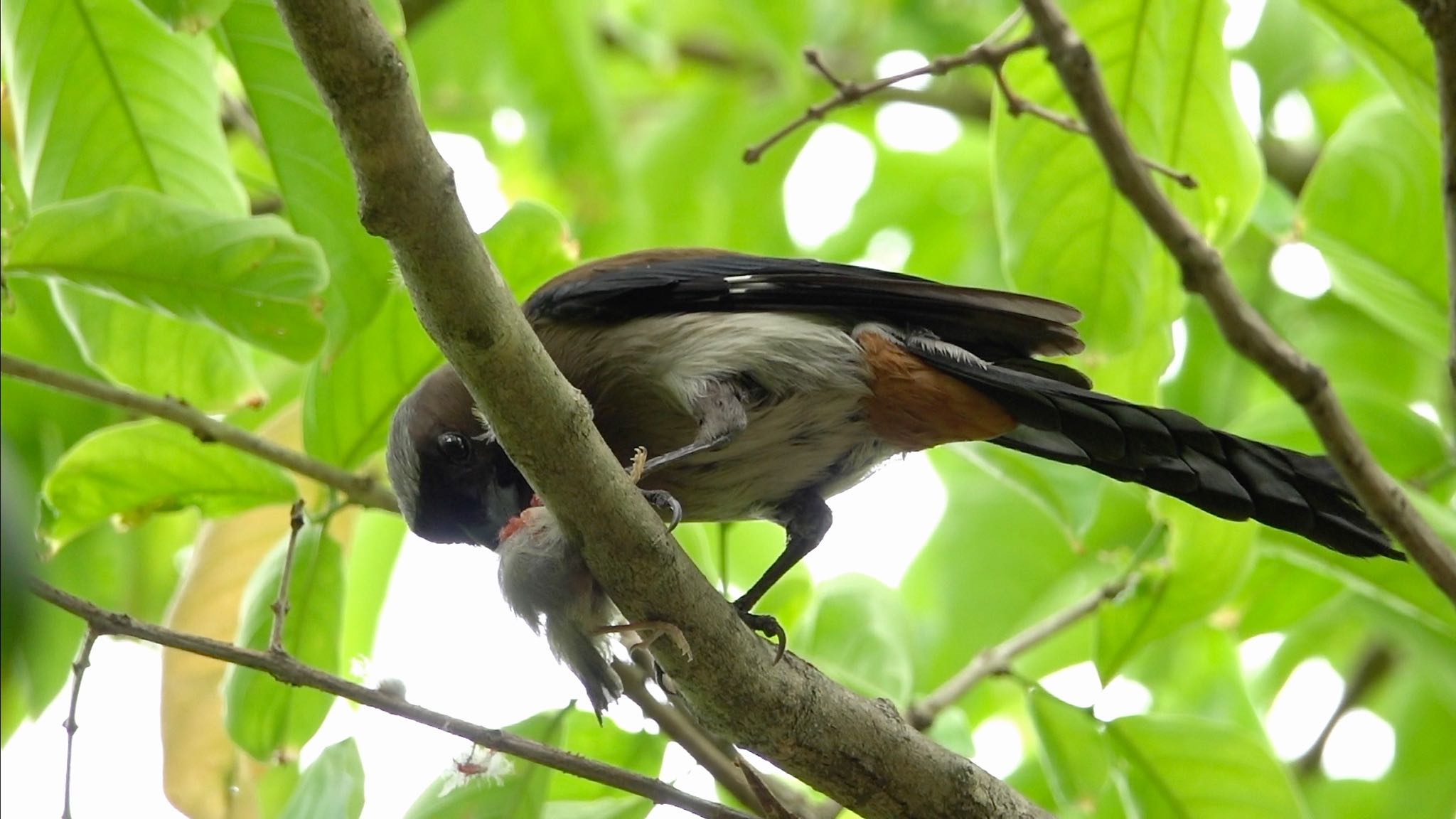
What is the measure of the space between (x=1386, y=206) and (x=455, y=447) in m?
2.33

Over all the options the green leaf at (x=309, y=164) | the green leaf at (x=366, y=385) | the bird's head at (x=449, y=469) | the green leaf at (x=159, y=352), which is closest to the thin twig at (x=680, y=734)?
the bird's head at (x=449, y=469)

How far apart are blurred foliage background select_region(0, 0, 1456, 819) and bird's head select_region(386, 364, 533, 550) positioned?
0.10 metres

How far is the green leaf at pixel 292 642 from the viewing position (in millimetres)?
2953

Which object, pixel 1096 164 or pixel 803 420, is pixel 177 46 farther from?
pixel 1096 164

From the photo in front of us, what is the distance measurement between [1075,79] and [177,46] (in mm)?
1776

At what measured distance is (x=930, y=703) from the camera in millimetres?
3254

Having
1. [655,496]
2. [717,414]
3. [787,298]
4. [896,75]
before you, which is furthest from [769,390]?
[896,75]

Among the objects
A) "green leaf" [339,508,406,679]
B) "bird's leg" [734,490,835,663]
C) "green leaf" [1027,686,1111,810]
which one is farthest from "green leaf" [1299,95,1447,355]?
"green leaf" [339,508,406,679]

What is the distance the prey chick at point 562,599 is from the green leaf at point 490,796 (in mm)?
184

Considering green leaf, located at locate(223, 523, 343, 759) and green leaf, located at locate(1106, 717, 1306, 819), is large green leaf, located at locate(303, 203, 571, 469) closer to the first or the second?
green leaf, located at locate(223, 523, 343, 759)

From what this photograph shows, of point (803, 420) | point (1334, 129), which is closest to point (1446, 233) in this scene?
point (803, 420)

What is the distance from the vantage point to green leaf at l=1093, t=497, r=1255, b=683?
10.0 ft

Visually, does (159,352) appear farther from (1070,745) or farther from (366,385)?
(1070,745)

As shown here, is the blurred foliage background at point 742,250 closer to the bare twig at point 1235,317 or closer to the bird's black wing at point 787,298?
the bird's black wing at point 787,298
